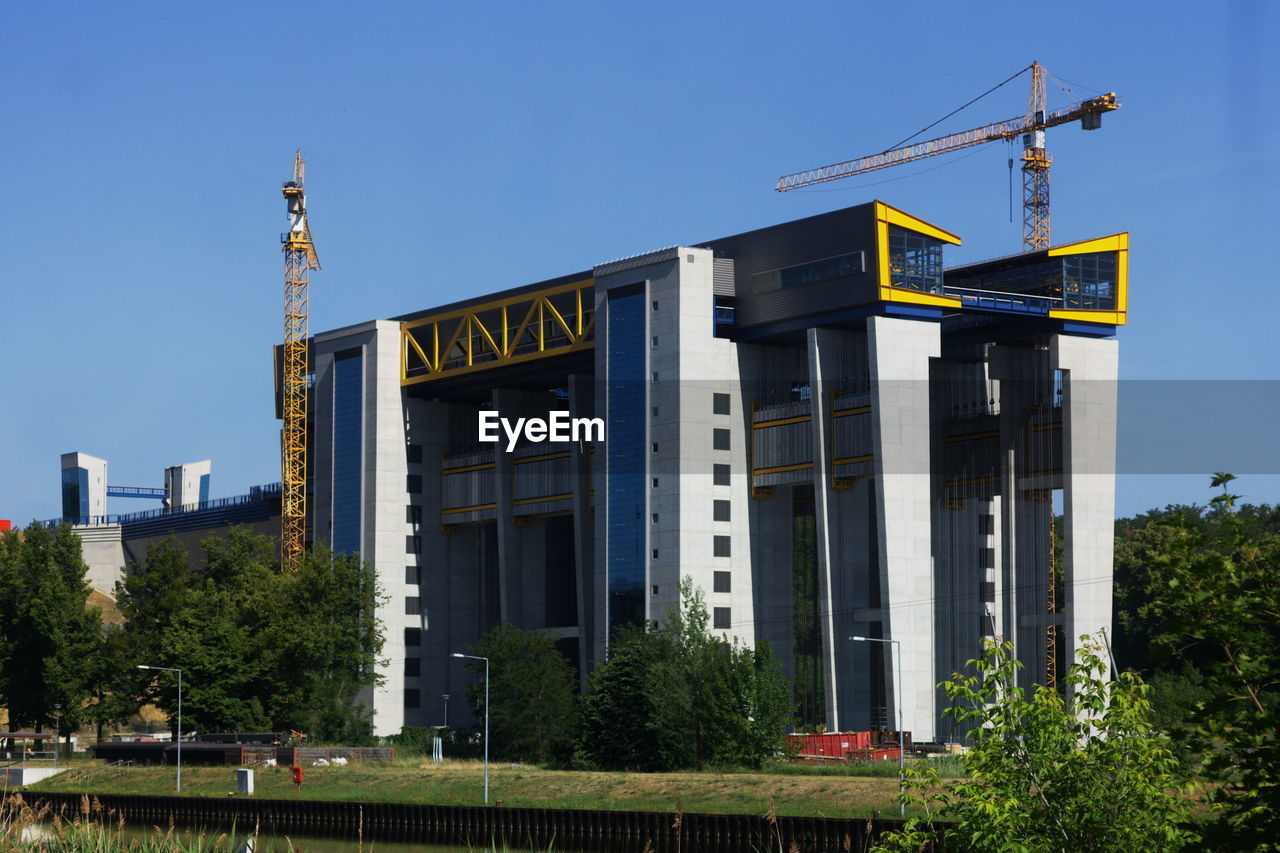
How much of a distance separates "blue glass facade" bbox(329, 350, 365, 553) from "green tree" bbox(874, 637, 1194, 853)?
113863mm

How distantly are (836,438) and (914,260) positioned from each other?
39.9 ft

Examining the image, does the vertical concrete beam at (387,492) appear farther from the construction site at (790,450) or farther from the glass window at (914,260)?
the glass window at (914,260)

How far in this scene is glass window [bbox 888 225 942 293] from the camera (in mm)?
103938

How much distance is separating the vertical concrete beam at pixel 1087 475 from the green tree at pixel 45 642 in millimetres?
72177

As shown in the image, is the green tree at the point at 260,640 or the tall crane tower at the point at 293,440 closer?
the green tree at the point at 260,640

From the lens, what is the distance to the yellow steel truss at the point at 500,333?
122m

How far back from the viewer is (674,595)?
10938cm

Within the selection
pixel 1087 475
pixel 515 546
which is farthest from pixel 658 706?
pixel 515 546

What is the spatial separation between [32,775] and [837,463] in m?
55.7

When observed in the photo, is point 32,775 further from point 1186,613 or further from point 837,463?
point 1186,613

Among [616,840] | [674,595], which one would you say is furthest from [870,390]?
[616,840]

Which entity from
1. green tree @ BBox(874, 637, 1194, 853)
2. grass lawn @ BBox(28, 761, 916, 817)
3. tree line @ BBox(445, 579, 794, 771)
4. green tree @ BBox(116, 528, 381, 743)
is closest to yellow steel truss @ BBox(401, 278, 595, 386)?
green tree @ BBox(116, 528, 381, 743)

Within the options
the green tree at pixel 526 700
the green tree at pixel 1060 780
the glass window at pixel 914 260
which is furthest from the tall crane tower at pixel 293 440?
the green tree at pixel 1060 780

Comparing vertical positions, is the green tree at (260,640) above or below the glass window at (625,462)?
below
